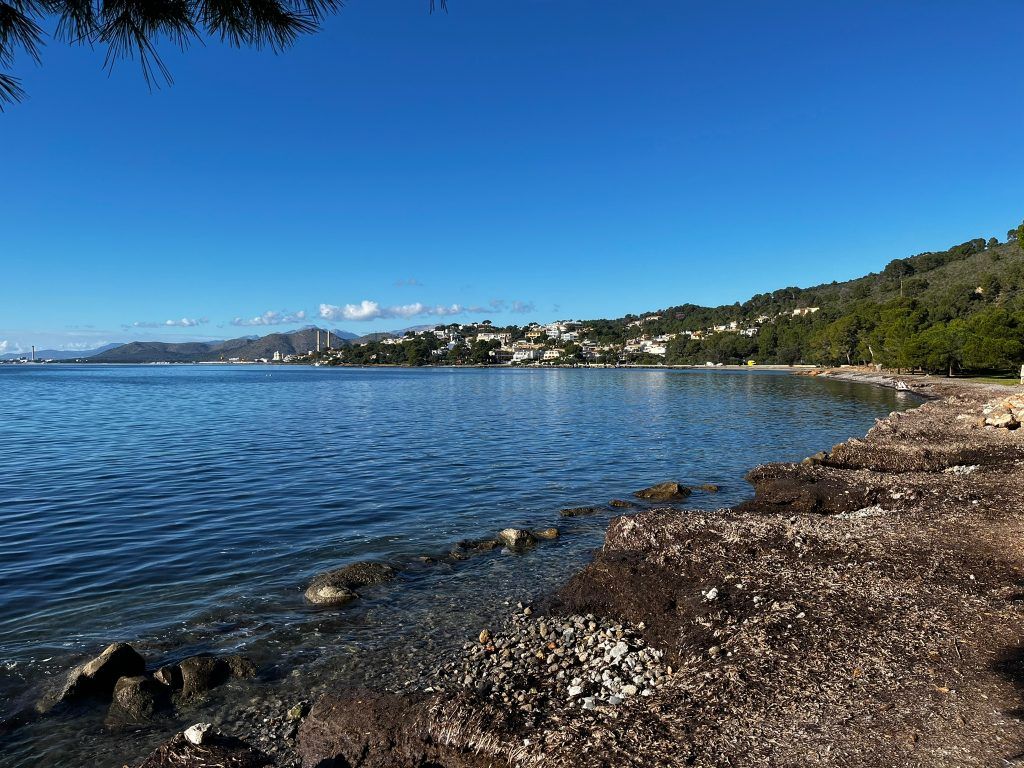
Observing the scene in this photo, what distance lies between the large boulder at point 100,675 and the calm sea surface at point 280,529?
0.47 metres

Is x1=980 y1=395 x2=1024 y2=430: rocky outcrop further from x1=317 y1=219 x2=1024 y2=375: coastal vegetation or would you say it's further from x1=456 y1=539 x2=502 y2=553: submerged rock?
x1=456 y1=539 x2=502 y2=553: submerged rock

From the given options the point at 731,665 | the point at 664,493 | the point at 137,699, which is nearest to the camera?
the point at 731,665

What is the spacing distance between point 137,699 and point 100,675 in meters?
0.88

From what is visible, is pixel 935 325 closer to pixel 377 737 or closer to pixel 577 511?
pixel 577 511

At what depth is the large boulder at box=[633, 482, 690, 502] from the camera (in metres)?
19.6

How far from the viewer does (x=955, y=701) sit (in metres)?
5.96

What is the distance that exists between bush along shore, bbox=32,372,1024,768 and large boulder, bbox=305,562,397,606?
0.19 feet

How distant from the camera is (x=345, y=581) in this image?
1200 cm

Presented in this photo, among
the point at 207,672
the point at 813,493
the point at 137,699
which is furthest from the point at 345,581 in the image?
the point at 813,493

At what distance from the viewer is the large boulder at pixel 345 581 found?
11234mm

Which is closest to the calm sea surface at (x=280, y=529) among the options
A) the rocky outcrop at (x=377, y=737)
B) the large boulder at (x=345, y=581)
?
the large boulder at (x=345, y=581)

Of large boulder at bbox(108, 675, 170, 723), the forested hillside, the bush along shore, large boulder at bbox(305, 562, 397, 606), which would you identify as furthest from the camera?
the forested hillside

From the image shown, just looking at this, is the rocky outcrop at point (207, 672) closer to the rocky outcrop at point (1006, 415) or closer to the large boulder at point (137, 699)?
the large boulder at point (137, 699)

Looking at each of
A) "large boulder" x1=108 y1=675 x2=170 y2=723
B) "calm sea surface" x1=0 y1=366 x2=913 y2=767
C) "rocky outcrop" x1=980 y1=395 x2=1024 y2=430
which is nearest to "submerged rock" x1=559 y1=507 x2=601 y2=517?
"calm sea surface" x1=0 y1=366 x2=913 y2=767
